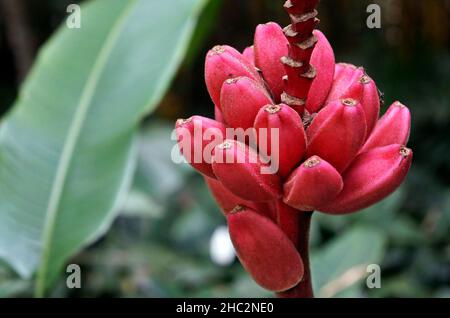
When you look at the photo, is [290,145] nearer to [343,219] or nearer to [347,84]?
Answer: [347,84]

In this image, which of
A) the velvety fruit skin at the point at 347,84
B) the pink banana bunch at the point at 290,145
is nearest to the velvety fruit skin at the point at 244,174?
the pink banana bunch at the point at 290,145

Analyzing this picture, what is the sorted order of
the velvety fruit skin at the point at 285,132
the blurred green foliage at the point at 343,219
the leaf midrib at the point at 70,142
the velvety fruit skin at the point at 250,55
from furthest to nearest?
the blurred green foliage at the point at 343,219 < the leaf midrib at the point at 70,142 < the velvety fruit skin at the point at 250,55 < the velvety fruit skin at the point at 285,132

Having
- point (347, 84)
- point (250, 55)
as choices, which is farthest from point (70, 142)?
point (347, 84)

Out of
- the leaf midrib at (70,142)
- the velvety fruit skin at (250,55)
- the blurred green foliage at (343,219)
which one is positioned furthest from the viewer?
the blurred green foliage at (343,219)

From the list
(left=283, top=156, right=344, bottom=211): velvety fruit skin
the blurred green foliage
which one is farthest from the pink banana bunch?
the blurred green foliage

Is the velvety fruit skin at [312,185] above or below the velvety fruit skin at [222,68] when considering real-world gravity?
below

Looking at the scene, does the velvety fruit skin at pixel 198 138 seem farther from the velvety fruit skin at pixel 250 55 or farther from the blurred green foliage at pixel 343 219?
the blurred green foliage at pixel 343 219

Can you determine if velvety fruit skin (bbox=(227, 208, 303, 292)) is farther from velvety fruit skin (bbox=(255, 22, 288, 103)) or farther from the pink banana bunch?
velvety fruit skin (bbox=(255, 22, 288, 103))
